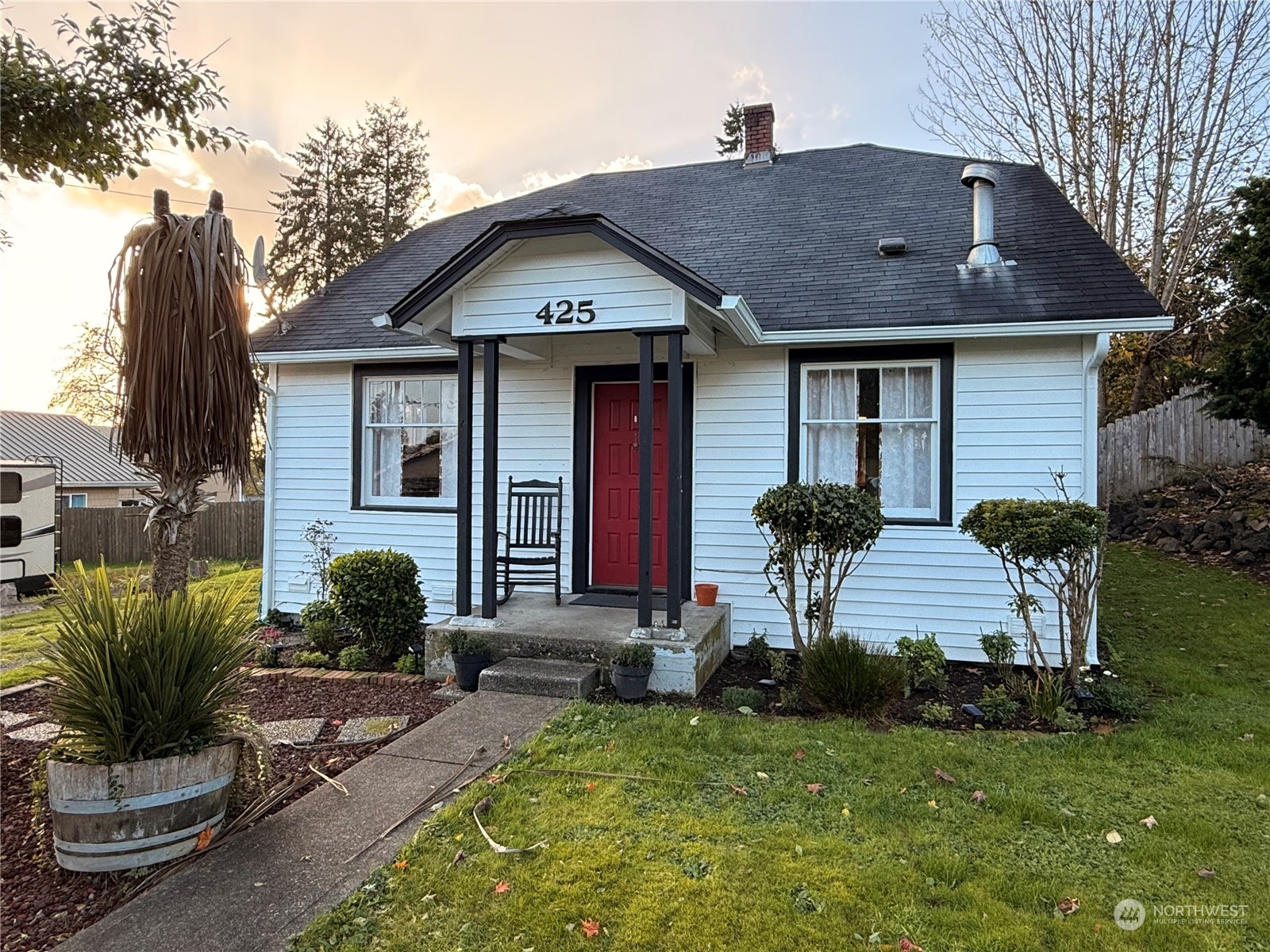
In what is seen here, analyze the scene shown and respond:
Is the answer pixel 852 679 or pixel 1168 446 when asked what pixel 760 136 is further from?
pixel 1168 446

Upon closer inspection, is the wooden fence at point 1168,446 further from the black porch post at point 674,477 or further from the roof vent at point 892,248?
the black porch post at point 674,477

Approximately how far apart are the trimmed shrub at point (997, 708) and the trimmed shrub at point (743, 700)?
4.71 feet

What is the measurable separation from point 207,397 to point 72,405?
26181 mm

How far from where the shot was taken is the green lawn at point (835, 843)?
7.70ft

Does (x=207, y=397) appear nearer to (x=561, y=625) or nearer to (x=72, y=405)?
(x=561, y=625)

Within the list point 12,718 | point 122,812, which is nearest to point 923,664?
point 122,812

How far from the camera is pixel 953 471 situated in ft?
19.2

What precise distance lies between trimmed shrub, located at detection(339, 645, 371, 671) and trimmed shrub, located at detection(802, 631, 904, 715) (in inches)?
141

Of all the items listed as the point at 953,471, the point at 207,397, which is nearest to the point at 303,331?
the point at 207,397

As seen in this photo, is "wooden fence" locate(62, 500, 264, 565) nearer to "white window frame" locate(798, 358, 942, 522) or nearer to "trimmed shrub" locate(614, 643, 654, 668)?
"trimmed shrub" locate(614, 643, 654, 668)

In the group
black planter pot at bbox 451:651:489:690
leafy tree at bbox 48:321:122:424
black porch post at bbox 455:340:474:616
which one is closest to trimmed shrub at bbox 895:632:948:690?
black planter pot at bbox 451:651:489:690

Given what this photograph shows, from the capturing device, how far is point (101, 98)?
3.69 m

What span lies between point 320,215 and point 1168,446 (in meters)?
20.1

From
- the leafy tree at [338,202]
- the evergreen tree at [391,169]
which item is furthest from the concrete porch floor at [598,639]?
the evergreen tree at [391,169]
